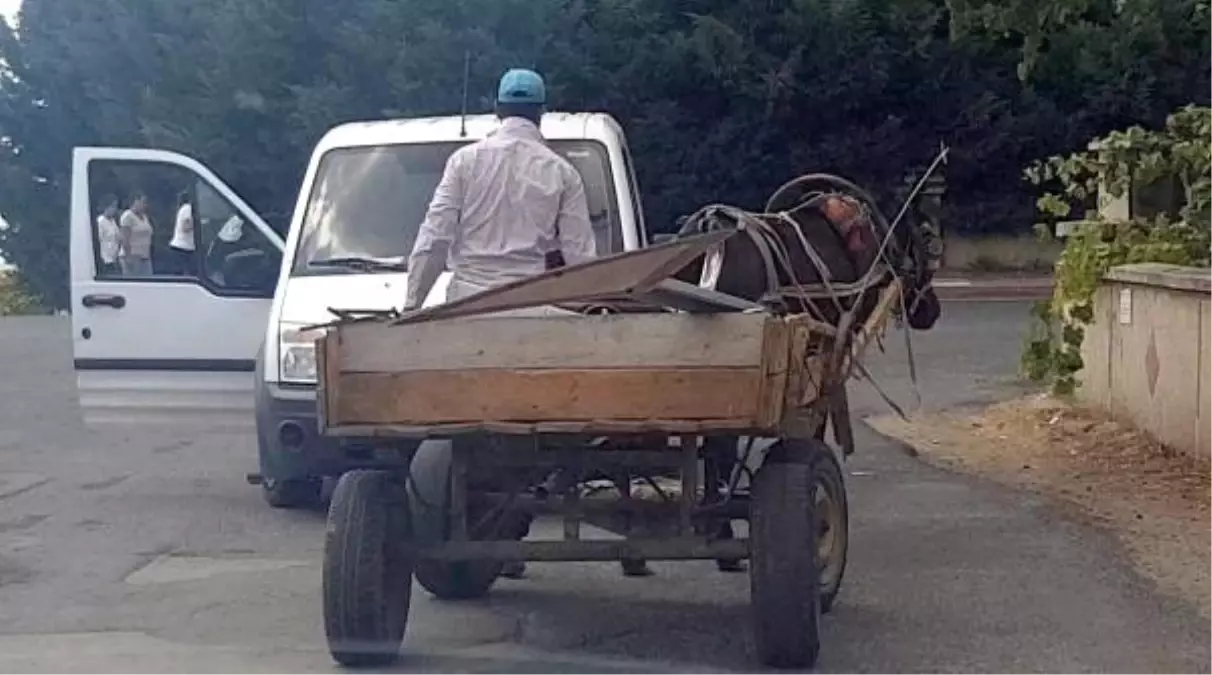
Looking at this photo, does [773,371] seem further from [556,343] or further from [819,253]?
[819,253]

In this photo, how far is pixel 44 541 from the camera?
1068cm

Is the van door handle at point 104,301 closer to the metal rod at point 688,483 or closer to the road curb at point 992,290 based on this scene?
the metal rod at point 688,483

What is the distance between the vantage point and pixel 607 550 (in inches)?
293

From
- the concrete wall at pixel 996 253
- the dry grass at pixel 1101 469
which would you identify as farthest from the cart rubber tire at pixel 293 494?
the concrete wall at pixel 996 253

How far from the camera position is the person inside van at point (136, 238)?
11.8m

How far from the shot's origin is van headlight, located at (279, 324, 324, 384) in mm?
10508

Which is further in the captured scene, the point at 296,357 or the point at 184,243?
the point at 184,243

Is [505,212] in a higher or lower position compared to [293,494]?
higher

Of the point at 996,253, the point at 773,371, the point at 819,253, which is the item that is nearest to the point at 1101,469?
the point at 819,253

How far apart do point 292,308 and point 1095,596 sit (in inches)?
167

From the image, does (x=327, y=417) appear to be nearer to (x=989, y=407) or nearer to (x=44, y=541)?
(x=44, y=541)

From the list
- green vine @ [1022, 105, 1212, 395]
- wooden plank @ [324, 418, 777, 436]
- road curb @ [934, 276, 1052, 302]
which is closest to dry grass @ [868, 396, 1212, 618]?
green vine @ [1022, 105, 1212, 395]

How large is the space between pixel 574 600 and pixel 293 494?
3.07m

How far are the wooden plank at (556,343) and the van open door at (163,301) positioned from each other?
4551 millimetres
